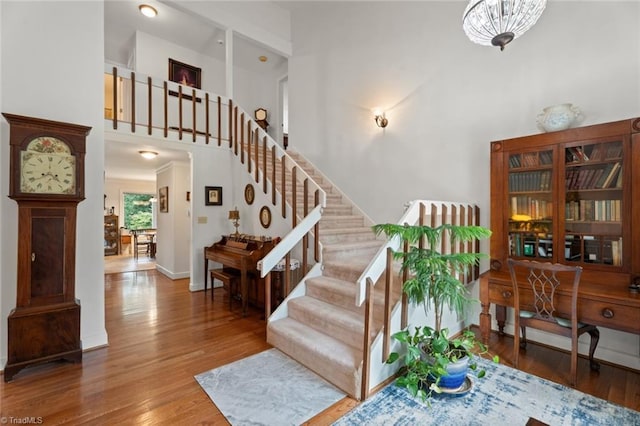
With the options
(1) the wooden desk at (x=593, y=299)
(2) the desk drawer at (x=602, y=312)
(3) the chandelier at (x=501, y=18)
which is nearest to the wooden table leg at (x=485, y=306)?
(1) the wooden desk at (x=593, y=299)

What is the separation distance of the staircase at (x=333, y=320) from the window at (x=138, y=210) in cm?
1047

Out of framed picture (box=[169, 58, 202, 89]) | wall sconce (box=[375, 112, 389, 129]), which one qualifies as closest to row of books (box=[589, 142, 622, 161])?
wall sconce (box=[375, 112, 389, 129])

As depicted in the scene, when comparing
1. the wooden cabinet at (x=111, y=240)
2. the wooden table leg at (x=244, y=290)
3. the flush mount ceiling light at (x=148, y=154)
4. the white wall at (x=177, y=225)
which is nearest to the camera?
the wooden table leg at (x=244, y=290)

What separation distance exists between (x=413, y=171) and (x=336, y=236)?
4.69ft

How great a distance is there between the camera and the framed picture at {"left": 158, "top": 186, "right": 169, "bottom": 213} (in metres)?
6.38

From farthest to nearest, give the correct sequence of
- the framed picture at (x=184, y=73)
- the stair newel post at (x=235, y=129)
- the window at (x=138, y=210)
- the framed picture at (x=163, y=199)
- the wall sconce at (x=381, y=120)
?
the window at (x=138, y=210) → the framed picture at (x=184, y=73) → the framed picture at (x=163, y=199) → the stair newel post at (x=235, y=129) → the wall sconce at (x=381, y=120)

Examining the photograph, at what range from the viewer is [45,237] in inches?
99.2

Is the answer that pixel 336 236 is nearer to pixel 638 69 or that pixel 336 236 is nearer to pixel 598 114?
pixel 598 114

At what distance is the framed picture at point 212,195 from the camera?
5.24 meters

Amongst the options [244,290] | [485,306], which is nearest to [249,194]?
[244,290]

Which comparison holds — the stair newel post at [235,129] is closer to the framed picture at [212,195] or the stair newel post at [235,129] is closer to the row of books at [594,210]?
the framed picture at [212,195]

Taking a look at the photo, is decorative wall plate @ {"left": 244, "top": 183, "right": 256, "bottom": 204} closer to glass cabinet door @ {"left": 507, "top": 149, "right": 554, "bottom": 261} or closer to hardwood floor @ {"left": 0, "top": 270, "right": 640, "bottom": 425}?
hardwood floor @ {"left": 0, "top": 270, "right": 640, "bottom": 425}

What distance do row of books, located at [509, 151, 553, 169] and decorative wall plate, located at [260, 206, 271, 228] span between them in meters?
3.23

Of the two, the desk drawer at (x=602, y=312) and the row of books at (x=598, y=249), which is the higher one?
the row of books at (x=598, y=249)
